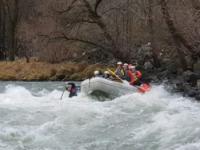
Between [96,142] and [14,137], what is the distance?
2.05 m

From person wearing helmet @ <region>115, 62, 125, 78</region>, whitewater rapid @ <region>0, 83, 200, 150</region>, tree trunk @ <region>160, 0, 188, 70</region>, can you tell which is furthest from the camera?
tree trunk @ <region>160, 0, 188, 70</region>

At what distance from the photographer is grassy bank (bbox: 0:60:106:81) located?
3284cm

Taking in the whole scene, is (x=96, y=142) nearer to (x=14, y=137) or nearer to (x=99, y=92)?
(x=14, y=137)

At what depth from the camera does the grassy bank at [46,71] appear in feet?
108

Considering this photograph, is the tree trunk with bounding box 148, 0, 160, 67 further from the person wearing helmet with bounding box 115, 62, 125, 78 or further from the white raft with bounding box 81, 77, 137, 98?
the white raft with bounding box 81, 77, 137, 98

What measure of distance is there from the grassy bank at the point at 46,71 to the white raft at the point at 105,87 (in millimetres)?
11693

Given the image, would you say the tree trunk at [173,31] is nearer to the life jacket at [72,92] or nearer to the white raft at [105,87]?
the white raft at [105,87]

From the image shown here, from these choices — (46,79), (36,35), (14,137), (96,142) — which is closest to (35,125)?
(14,137)

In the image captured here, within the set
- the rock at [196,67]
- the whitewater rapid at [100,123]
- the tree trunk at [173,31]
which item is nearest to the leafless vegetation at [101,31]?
the tree trunk at [173,31]

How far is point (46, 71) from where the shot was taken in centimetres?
3419

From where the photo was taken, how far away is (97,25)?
3416cm

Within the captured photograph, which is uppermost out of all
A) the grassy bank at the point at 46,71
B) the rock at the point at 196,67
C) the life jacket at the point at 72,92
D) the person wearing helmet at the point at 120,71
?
the person wearing helmet at the point at 120,71

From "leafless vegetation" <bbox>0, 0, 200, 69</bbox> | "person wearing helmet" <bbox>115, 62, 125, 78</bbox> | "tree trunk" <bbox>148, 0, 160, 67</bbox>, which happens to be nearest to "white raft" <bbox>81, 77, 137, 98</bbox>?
"person wearing helmet" <bbox>115, 62, 125, 78</bbox>

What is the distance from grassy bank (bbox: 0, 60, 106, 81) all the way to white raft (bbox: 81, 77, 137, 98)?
38.4 feet
